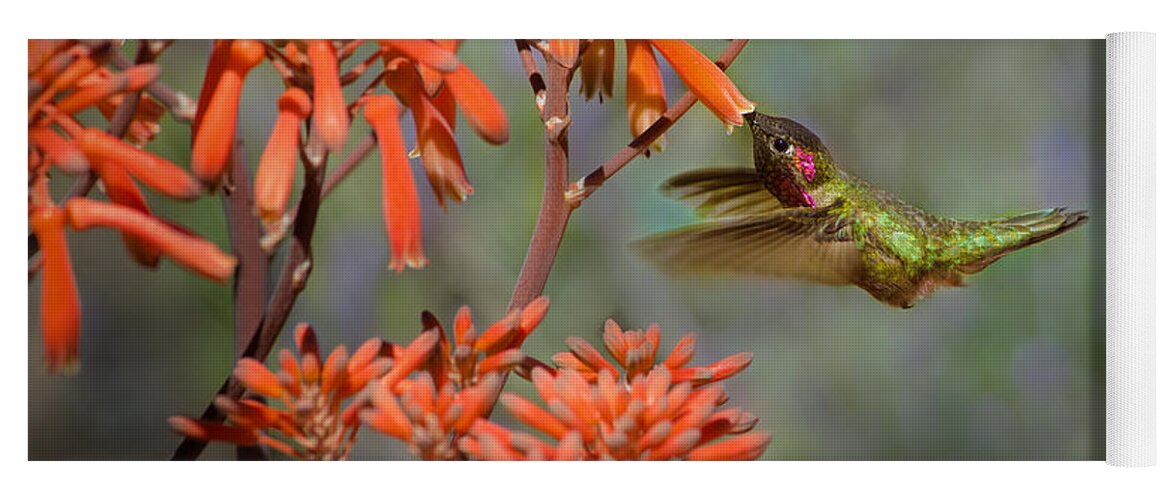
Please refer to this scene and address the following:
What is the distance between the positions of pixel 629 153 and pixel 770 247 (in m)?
0.41

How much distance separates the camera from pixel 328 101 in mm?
2090

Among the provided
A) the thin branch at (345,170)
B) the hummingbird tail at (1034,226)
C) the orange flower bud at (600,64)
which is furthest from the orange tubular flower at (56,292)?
the hummingbird tail at (1034,226)

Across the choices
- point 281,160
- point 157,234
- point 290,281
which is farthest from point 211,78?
point 290,281

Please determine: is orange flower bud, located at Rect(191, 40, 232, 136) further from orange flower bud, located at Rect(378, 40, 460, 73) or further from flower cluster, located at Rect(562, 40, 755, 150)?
flower cluster, located at Rect(562, 40, 755, 150)

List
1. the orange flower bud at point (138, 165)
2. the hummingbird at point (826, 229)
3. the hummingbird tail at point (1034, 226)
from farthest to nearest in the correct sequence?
1. the hummingbird tail at point (1034, 226)
2. the hummingbird at point (826, 229)
3. the orange flower bud at point (138, 165)

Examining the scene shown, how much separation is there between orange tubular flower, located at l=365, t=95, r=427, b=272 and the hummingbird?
2.08 feet

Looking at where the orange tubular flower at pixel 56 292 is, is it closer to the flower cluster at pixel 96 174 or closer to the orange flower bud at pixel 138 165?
the flower cluster at pixel 96 174

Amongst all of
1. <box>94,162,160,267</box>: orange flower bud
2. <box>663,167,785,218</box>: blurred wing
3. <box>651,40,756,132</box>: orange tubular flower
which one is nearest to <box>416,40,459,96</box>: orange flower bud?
<box>651,40,756,132</box>: orange tubular flower

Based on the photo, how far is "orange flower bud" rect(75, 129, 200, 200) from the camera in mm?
2057

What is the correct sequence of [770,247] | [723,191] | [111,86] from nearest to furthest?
[111,86] < [770,247] < [723,191]

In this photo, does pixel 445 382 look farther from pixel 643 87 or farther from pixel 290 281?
pixel 643 87

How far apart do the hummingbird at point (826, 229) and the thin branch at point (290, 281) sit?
82cm

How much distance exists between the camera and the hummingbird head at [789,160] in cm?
261
